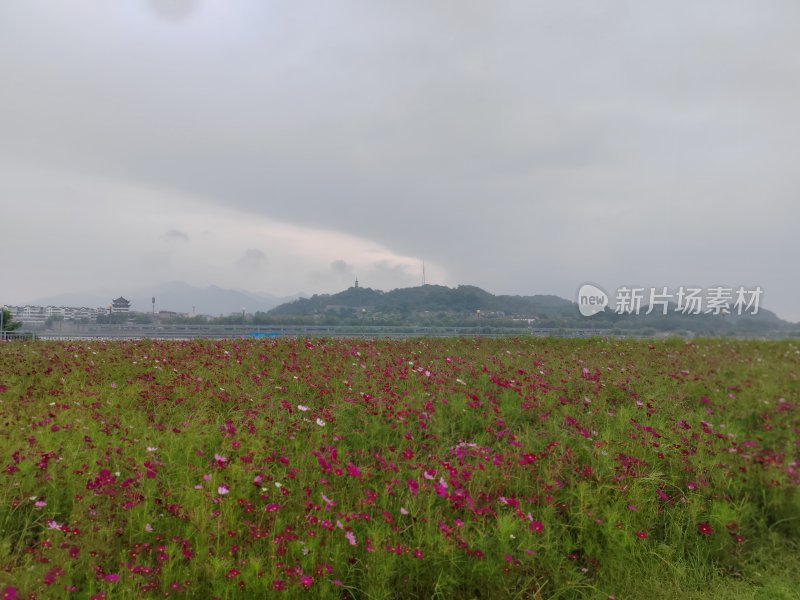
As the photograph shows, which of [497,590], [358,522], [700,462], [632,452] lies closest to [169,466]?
[358,522]

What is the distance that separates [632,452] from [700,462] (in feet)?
2.24

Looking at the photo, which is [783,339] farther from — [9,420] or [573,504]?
[9,420]

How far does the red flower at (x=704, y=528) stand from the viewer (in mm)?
4250

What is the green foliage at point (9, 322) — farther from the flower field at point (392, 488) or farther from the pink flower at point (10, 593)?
the pink flower at point (10, 593)

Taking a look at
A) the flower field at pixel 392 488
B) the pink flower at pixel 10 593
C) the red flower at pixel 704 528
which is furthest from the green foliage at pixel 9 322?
the red flower at pixel 704 528

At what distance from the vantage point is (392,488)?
4266 mm

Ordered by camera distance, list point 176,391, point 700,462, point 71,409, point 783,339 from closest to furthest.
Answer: point 700,462 → point 71,409 → point 176,391 → point 783,339

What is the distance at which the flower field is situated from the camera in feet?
10.9

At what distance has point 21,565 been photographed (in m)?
3.21

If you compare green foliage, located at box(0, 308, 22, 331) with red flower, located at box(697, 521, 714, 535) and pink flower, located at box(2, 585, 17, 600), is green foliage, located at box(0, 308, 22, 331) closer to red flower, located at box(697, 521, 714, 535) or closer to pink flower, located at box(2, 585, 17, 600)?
pink flower, located at box(2, 585, 17, 600)

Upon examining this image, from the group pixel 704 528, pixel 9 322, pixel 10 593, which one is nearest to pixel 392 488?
pixel 10 593

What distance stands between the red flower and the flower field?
0.10 ft

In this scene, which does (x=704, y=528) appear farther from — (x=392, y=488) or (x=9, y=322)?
(x=9, y=322)

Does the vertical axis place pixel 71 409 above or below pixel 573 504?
above
